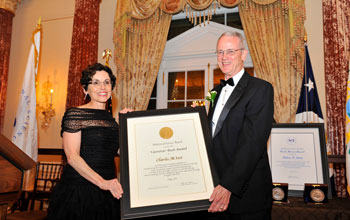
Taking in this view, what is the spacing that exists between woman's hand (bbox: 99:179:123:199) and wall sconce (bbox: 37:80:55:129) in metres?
4.80

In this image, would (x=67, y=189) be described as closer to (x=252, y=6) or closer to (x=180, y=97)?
(x=180, y=97)

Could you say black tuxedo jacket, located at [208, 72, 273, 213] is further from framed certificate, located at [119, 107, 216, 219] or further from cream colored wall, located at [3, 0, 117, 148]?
cream colored wall, located at [3, 0, 117, 148]

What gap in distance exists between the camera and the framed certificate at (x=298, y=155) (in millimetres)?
3115

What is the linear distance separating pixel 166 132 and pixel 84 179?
2.35ft

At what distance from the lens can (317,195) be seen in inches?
112

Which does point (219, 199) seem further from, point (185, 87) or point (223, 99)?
point (185, 87)

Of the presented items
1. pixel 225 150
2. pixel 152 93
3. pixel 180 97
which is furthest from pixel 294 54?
pixel 225 150

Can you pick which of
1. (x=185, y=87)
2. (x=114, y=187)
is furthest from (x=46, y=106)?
Answer: (x=114, y=187)

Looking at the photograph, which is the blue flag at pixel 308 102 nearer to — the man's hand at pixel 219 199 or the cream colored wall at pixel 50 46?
the man's hand at pixel 219 199

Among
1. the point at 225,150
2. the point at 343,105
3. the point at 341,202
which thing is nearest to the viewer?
the point at 225,150

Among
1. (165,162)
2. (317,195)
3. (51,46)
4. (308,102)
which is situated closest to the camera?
(165,162)

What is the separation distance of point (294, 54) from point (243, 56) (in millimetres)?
2850

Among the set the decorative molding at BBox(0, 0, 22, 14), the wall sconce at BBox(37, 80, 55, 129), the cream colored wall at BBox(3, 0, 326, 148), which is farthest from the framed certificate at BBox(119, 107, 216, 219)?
the decorative molding at BBox(0, 0, 22, 14)

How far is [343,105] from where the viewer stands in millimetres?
4367
